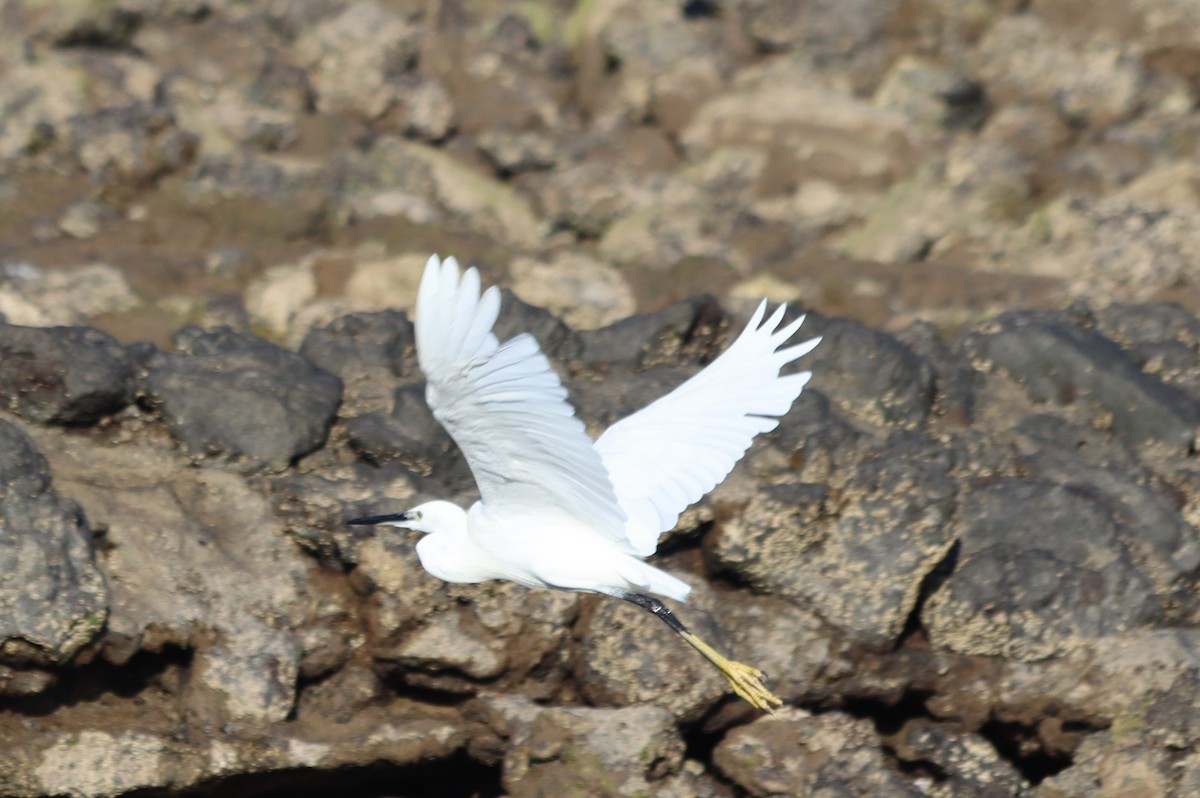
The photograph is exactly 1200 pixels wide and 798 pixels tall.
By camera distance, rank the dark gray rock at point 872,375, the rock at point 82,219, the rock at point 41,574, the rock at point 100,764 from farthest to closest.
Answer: the rock at point 82,219, the dark gray rock at point 872,375, the rock at point 100,764, the rock at point 41,574

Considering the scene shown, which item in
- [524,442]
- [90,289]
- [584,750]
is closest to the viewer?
[524,442]

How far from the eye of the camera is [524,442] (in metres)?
4.70

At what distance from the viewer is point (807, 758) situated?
6590 mm

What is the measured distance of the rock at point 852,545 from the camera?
673 centimetres

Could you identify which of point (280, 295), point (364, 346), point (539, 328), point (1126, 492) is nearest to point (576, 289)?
point (280, 295)

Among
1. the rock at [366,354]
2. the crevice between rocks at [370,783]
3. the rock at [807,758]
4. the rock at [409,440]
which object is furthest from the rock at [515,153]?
the rock at [807,758]

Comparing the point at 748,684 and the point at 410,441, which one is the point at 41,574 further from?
the point at 748,684

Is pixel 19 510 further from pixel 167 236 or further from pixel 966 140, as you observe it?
pixel 966 140

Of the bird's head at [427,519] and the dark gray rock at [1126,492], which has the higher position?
the dark gray rock at [1126,492]

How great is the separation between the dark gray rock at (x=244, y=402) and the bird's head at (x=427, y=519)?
3.00ft

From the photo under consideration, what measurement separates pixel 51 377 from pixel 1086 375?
5.03m

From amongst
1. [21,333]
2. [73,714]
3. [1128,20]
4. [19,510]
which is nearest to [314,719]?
[73,714]

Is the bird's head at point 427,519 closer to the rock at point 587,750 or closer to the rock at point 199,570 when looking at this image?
the rock at point 199,570

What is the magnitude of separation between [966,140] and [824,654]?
921cm
